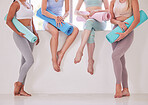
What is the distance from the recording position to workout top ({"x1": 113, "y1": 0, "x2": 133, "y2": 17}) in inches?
117

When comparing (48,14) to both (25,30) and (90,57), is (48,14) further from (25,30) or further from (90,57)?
(90,57)

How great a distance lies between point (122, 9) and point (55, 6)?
0.90 m

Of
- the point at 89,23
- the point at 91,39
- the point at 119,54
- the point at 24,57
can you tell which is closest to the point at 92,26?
the point at 89,23

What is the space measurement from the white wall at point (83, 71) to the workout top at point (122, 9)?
1.23 feet

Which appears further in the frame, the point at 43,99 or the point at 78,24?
the point at 78,24

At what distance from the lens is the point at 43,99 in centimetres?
283

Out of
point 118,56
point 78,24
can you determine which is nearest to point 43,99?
point 118,56

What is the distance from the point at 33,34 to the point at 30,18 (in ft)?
0.80

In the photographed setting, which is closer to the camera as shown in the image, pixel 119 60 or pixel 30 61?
pixel 119 60

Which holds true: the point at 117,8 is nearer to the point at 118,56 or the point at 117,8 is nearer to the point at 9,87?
the point at 118,56

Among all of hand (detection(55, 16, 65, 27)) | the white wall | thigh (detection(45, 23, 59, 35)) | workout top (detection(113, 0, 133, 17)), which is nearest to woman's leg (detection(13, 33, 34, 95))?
the white wall

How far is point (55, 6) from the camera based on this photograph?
3.33 m

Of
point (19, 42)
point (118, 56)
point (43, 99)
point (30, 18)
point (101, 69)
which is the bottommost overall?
point (43, 99)

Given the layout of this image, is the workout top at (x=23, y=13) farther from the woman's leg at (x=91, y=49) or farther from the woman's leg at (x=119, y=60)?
the woman's leg at (x=119, y=60)
